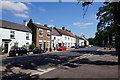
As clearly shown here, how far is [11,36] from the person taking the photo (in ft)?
77.7

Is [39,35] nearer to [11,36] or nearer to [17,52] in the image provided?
[11,36]

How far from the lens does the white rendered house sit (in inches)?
849

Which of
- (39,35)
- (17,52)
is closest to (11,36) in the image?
(17,52)

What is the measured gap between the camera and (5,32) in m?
22.1

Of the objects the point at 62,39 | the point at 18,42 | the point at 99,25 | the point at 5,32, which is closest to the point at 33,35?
the point at 18,42

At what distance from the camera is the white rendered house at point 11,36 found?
70.7 ft

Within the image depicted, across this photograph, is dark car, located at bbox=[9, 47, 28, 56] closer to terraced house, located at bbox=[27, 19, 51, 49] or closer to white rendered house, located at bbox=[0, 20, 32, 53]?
white rendered house, located at bbox=[0, 20, 32, 53]

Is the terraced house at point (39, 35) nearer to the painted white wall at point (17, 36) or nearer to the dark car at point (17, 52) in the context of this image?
the painted white wall at point (17, 36)

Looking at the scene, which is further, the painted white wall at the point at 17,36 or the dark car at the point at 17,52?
the painted white wall at the point at 17,36

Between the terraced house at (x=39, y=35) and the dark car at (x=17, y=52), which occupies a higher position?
the terraced house at (x=39, y=35)

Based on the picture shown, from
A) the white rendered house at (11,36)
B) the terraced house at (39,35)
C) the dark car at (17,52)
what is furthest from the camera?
the terraced house at (39,35)

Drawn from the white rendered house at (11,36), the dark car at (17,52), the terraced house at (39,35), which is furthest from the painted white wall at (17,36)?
the dark car at (17,52)

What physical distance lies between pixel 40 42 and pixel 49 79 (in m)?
26.6

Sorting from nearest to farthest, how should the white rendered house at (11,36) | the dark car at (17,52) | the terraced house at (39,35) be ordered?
the dark car at (17,52) < the white rendered house at (11,36) < the terraced house at (39,35)
